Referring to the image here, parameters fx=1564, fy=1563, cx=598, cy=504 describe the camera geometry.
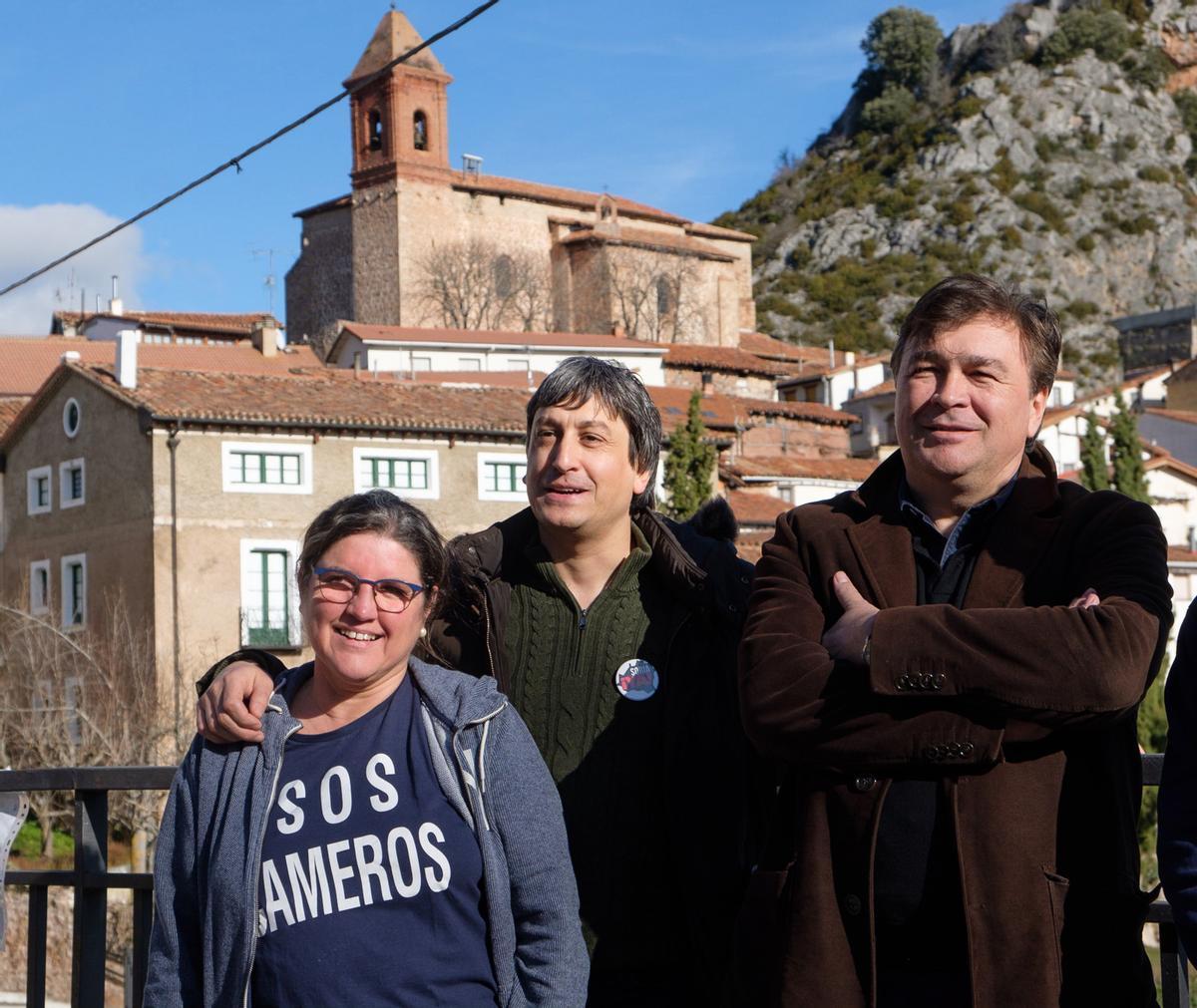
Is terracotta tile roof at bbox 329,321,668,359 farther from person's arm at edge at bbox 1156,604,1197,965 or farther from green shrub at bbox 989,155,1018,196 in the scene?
person's arm at edge at bbox 1156,604,1197,965

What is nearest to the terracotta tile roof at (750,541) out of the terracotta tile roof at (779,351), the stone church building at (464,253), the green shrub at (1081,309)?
the stone church building at (464,253)

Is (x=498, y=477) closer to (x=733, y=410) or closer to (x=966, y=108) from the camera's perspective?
(x=733, y=410)

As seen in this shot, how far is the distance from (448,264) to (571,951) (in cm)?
6290

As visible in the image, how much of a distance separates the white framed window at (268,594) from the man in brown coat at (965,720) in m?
28.3

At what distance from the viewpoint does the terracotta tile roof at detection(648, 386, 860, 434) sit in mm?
43938

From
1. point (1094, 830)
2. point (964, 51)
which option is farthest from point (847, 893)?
point (964, 51)

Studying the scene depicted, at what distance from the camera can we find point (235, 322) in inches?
2579

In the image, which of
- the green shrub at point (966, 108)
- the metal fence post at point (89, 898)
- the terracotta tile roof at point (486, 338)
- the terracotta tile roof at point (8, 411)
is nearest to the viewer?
the metal fence post at point (89, 898)

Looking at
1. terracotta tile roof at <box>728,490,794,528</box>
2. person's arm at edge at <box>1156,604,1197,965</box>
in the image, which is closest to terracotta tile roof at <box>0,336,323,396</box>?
terracotta tile roof at <box>728,490,794,528</box>

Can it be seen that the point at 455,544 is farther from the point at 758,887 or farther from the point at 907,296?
the point at 907,296

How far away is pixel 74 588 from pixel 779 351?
40959 mm

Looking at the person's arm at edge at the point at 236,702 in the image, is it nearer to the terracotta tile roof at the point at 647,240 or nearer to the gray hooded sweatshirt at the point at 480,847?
the gray hooded sweatshirt at the point at 480,847

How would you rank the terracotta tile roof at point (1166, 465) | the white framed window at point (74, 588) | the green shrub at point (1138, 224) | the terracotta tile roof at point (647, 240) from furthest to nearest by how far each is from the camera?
the green shrub at point (1138, 224) → the terracotta tile roof at point (647, 240) → the terracotta tile roof at point (1166, 465) → the white framed window at point (74, 588)

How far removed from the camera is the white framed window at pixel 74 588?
32125mm
